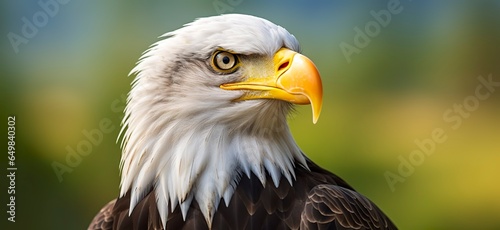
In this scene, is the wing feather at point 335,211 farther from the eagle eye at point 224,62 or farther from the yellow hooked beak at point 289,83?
the eagle eye at point 224,62

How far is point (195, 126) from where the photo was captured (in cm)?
159

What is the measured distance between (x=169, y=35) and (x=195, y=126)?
0.26 meters

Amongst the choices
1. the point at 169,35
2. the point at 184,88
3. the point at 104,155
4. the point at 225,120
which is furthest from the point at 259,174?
the point at 104,155

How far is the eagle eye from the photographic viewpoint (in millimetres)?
1561

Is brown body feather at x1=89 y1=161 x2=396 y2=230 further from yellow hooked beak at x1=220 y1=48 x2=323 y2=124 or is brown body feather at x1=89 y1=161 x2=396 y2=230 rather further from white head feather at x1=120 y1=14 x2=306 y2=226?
yellow hooked beak at x1=220 y1=48 x2=323 y2=124

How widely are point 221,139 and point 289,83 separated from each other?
0.77 ft

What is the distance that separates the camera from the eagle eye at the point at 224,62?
156cm

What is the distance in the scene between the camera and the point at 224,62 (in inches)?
61.7

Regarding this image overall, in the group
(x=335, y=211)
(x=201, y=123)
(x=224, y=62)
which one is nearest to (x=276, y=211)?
(x=335, y=211)

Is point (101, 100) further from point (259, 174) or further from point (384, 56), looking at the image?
point (259, 174)

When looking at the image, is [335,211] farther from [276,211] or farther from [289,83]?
[289,83]

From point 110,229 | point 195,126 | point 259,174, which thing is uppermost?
point 195,126

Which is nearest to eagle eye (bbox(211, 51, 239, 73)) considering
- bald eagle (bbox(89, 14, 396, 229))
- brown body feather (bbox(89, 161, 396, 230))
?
bald eagle (bbox(89, 14, 396, 229))

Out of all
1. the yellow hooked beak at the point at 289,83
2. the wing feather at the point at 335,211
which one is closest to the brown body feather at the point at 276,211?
the wing feather at the point at 335,211
